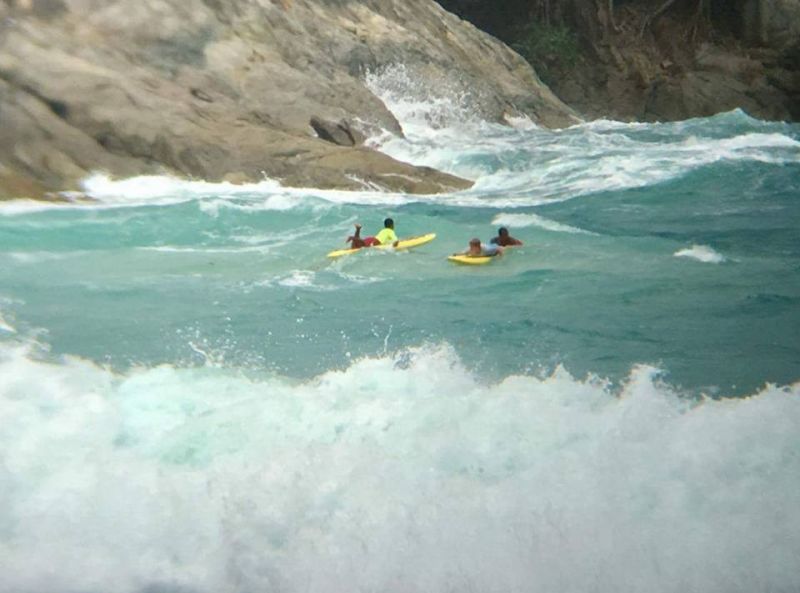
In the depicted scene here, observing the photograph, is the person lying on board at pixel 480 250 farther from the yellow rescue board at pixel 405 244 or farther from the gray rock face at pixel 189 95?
the gray rock face at pixel 189 95

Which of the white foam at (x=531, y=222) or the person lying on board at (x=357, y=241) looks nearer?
the person lying on board at (x=357, y=241)

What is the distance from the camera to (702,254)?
8406 mm

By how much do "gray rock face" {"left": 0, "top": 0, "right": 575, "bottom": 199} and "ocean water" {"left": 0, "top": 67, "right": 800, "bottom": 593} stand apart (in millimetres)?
2816

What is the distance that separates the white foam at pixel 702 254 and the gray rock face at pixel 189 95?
5094 mm

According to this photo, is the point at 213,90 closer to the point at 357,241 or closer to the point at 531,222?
the point at 531,222

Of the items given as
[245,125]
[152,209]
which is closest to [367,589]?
[152,209]

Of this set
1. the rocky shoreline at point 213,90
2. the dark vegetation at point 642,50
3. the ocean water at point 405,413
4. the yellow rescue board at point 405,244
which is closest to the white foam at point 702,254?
the ocean water at point 405,413

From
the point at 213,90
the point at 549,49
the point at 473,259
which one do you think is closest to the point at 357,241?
the point at 473,259

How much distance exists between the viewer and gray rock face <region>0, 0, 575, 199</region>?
41.8ft

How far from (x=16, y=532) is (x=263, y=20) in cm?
1347

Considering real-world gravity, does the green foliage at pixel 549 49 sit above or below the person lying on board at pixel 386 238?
above

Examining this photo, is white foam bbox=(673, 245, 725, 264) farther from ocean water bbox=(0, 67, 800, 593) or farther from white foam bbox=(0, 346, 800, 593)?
white foam bbox=(0, 346, 800, 593)

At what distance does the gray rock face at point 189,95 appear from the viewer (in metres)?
12.7

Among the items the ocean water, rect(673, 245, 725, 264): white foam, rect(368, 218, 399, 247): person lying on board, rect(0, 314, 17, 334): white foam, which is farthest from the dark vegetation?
rect(0, 314, 17, 334): white foam
